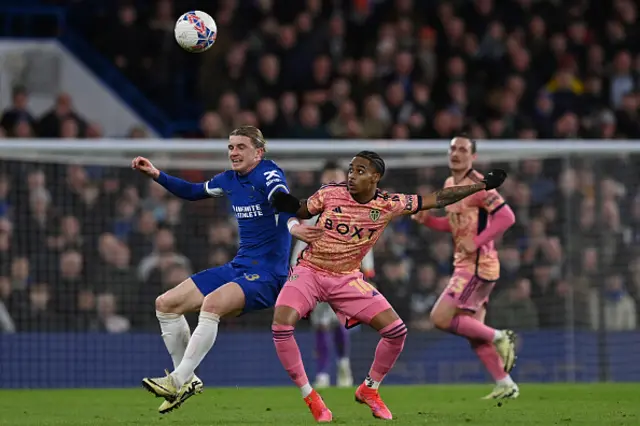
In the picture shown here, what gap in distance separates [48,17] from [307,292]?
34.8 ft

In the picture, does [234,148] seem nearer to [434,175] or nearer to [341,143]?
[341,143]

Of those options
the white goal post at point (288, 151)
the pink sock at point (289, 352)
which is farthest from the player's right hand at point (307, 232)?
the white goal post at point (288, 151)

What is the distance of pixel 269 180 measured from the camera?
34.3ft

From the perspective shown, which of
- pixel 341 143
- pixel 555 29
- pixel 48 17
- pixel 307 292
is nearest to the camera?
pixel 307 292

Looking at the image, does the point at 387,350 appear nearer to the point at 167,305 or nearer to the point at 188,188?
the point at 167,305

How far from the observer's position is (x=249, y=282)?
10.5m

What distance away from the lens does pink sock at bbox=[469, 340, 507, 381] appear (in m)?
12.6

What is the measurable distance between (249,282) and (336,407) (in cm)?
169

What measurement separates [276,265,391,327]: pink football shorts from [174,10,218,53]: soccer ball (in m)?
2.21

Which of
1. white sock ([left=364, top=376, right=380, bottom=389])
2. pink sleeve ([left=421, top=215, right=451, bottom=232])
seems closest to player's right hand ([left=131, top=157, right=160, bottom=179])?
white sock ([left=364, top=376, right=380, bottom=389])

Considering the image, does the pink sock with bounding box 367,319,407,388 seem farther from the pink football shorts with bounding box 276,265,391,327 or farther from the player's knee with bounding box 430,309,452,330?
the player's knee with bounding box 430,309,452,330

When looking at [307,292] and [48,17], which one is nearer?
[307,292]

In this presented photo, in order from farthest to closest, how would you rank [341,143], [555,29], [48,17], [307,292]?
[555,29]
[48,17]
[341,143]
[307,292]

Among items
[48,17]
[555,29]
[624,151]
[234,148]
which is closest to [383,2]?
[555,29]
